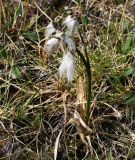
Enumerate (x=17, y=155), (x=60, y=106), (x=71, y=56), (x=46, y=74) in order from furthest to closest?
(x=46, y=74)
(x=60, y=106)
(x=17, y=155)
(x=71, y=56)

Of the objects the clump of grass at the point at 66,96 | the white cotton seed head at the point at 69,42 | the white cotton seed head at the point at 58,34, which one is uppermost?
the white cotton seed head at the point at 58,34

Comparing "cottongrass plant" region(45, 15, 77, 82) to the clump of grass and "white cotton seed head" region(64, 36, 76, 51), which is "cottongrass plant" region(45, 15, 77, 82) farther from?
the clump of grass

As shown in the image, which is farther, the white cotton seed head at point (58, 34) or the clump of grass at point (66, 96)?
the clump of grass at point (66, 96)

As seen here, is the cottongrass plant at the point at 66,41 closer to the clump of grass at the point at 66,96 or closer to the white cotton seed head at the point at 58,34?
the white cotton seed head at the point at 58,34

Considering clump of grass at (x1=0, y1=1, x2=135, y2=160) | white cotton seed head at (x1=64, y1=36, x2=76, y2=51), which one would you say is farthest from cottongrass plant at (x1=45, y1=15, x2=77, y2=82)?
clump of grass at (x1=0, y1=1, x2=135, y2=160)

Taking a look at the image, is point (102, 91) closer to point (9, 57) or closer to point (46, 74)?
point (46, 74)

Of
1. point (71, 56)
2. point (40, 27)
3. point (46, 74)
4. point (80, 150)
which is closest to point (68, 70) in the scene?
point (71, 56)

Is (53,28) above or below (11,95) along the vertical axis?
above

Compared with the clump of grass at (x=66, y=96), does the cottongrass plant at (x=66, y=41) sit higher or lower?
higher

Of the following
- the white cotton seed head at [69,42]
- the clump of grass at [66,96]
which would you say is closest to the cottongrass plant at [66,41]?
the white cotton seed head at [69,42]
